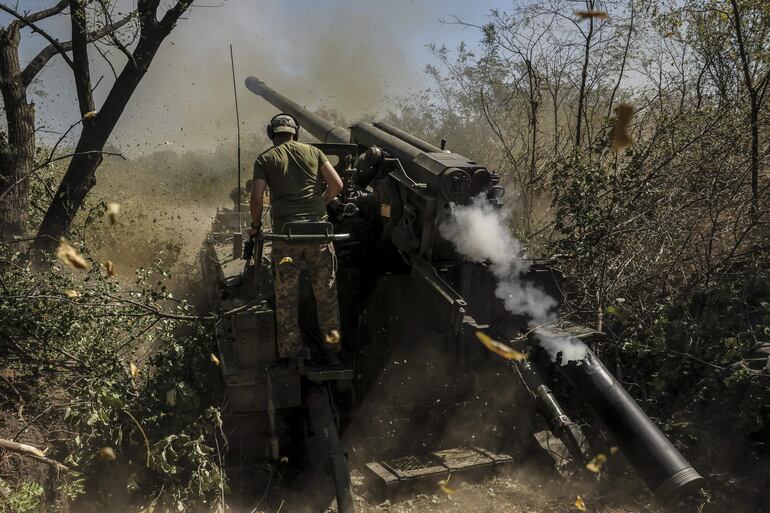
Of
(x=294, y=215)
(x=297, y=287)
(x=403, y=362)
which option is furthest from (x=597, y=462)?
(x=294, y=215)

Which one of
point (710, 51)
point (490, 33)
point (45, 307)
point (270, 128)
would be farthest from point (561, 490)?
point (490, 33)

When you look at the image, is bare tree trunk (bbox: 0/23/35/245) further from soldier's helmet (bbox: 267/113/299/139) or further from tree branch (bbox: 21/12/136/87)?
soldier's helmet (bbox: 267/113/299/139)

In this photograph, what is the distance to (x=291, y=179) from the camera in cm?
593

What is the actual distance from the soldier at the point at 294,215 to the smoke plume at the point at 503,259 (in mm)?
1127

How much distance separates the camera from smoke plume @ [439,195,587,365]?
5.66 m

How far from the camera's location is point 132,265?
12.1 metres

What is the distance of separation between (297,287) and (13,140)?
4.81 metres

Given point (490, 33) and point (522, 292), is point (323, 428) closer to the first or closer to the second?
point (522, 292)

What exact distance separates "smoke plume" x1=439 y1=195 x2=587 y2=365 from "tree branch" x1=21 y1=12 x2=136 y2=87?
592 centimetres

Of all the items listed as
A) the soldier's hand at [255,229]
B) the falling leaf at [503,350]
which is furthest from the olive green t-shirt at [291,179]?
the falling leaf at [503,350]

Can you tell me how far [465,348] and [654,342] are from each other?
1.89 meters

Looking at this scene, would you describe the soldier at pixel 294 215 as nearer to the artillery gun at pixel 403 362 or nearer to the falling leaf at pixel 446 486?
the artillery gun at pixel 403 362

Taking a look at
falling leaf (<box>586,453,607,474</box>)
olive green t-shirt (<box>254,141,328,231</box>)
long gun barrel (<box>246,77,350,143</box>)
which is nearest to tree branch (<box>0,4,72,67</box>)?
long gun barrel (<box>246,77,350,143</box>)

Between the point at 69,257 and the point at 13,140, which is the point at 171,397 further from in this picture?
the point at 13,140
